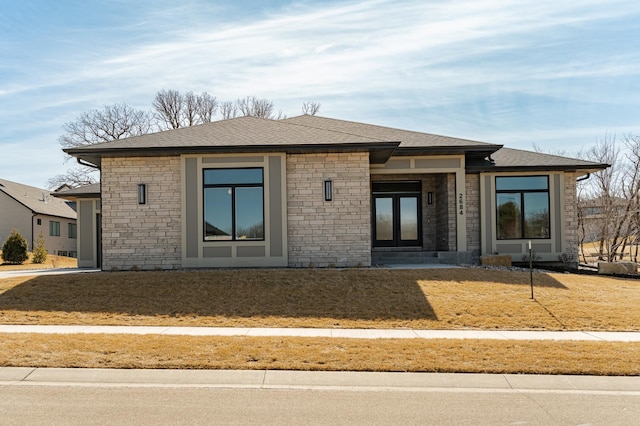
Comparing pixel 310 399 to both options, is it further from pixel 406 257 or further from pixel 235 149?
pixel 406 257

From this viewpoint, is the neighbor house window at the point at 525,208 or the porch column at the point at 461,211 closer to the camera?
the porch column at the point at 461,211

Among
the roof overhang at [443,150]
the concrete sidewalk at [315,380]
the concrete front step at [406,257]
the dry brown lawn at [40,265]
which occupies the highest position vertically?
the roof overhang at [443,150]

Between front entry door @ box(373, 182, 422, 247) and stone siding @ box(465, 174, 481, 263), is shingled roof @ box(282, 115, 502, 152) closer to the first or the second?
stone siding @ box(465, 174, 481, 263)

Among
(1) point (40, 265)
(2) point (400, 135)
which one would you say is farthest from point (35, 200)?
(2) point (400, 135)

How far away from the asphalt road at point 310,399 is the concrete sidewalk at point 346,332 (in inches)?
93.5

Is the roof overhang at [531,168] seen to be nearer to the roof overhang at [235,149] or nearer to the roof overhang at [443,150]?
the roof overhang at [443,150]

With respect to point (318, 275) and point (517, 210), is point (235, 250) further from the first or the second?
point (517, 210)

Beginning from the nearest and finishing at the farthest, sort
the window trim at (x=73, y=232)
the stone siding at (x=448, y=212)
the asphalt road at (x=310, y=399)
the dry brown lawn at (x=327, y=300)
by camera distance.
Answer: the asphalt road at (x=310, y=399) < the dry brown lawn at (x=327, y=300) < the stone siding at (x=448, y=212) < the window trim at (x=73, y=232)

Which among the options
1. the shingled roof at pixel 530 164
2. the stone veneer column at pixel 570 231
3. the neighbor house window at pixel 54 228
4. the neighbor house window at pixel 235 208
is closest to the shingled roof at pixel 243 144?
the neighbor house window at pixel 235 208

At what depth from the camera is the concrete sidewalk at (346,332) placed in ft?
31.5

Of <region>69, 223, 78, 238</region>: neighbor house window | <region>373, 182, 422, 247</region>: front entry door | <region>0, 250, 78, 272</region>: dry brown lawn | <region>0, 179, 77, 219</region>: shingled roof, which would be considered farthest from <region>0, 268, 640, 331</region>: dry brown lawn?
<region>69, 223, 78, 238</region>: neighbor house window

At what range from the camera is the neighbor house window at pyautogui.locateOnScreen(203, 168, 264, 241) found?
53.6 ft

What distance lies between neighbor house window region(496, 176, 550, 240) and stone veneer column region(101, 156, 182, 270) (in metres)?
11.5

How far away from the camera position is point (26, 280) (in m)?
14.5
